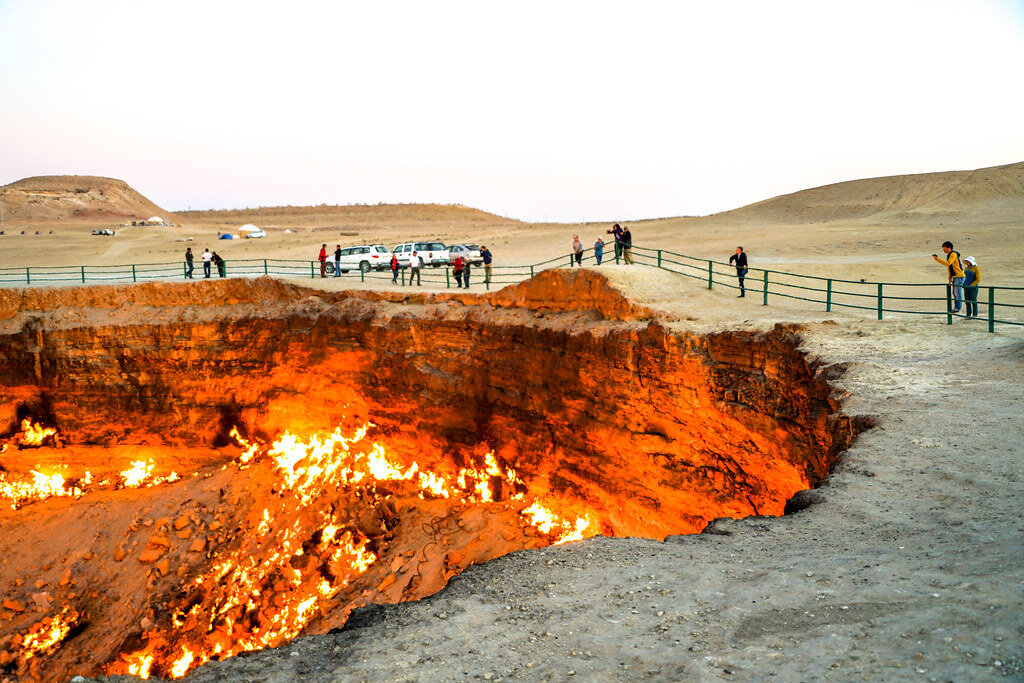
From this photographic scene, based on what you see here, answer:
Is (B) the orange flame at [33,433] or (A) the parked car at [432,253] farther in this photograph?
(A) the parked car at [432,253]

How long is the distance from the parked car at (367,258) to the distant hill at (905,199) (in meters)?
30.0

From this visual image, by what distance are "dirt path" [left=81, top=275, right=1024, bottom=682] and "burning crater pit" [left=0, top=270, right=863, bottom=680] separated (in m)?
4.59

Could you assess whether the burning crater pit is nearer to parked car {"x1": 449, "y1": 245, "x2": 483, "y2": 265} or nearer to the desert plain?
the desert plain

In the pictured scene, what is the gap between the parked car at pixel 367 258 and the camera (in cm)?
3281

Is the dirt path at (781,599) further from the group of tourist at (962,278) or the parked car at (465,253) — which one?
the parked car at (465,253)

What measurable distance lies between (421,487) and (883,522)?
16.0 meters

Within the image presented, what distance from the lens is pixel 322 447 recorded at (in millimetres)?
22406

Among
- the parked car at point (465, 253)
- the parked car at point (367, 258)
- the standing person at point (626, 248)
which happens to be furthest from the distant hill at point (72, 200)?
the standing person at point (626, 248)

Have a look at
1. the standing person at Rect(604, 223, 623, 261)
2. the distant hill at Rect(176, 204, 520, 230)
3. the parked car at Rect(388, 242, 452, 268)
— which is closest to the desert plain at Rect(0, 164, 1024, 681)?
the standing person at Rect(604, 223, 623, 261)

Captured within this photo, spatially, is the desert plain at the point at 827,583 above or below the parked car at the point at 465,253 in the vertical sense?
below

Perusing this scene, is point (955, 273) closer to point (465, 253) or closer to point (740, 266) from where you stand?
point (740, 266)

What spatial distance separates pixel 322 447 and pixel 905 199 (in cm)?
4532

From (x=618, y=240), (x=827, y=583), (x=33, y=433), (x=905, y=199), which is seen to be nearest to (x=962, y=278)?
(x=618, y=240)

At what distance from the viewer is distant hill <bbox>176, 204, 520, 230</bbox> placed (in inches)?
3171
